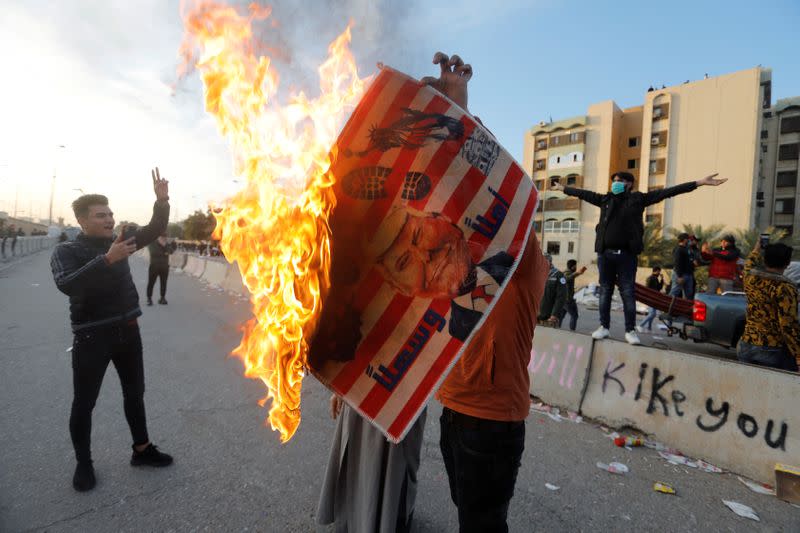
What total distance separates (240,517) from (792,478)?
3.96 meters

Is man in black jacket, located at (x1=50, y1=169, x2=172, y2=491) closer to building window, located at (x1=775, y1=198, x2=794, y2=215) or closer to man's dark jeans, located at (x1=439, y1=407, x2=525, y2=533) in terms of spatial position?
man's dark jeans, located at (x1=439, y1=407, x2=525, y2=533)

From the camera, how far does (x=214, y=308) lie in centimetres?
1186

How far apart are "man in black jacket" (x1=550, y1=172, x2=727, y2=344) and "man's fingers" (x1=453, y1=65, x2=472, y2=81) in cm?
414

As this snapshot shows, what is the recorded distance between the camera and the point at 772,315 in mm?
4137

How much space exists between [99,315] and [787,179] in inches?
2417

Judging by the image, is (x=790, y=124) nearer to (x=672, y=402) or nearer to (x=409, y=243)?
(x=672, y=402)

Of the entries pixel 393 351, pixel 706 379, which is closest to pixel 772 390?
pixel 706 379

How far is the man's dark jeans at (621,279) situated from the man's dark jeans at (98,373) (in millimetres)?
5043

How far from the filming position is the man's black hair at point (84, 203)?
11.3 ft

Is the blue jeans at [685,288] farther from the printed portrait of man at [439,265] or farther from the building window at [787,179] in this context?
the building window at [787,179]

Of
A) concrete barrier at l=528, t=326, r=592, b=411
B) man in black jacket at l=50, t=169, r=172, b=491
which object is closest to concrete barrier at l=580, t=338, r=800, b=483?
concrete barrier at l=528, t=326, r=592, b=411

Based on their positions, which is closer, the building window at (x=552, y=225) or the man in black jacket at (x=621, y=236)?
the man in black jacket at (x=621, y=236)

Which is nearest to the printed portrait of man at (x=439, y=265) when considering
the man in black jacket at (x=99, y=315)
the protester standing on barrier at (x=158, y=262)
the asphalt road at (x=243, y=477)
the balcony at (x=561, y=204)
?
the asphalt road at (x=243, y=477)

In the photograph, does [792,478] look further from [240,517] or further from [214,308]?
[214,308]
